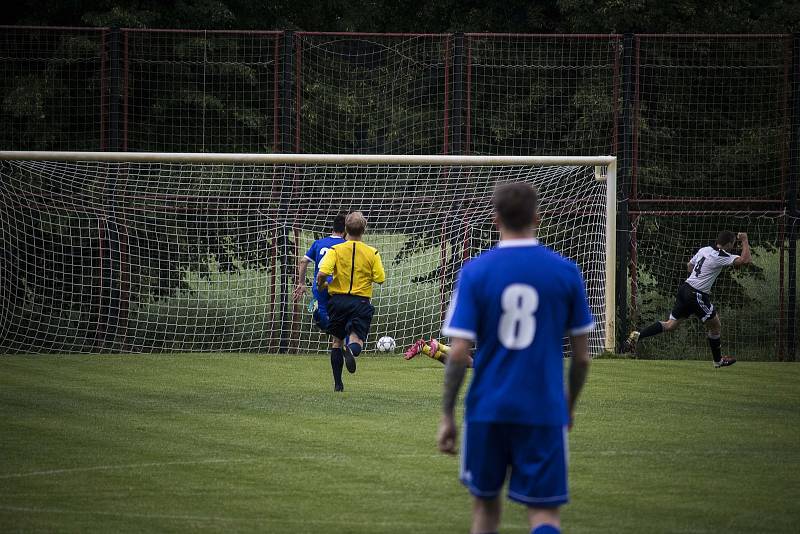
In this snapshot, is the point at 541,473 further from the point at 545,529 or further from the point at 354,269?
the point at 354,269

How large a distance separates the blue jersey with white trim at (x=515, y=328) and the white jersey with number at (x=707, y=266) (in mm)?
12683

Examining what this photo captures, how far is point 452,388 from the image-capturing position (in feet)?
16.0

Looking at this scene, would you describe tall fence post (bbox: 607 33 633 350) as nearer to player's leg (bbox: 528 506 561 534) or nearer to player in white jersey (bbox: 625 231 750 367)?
player in white jersey (bbox: 625 231 750 367)

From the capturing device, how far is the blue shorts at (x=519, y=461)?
4.66 meters

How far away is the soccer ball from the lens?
59.3 feet

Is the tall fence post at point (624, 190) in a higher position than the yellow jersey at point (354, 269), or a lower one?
higher

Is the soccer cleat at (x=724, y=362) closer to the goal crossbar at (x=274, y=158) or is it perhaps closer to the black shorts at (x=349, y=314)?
the goal crossbar at (x=274, y=158)

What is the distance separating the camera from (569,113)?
812 inches

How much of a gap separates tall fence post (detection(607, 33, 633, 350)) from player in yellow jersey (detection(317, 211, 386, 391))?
7.85 metres

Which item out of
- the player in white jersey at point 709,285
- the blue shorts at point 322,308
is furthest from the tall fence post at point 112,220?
the player in white jersey at point 709,285

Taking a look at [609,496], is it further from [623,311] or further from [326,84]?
[326,84]

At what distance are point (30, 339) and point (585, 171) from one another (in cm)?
950

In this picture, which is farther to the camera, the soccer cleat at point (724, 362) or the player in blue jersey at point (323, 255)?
the soccer cleat at point (724, 362)

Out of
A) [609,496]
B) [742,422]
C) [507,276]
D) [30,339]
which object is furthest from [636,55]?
[507,276]
